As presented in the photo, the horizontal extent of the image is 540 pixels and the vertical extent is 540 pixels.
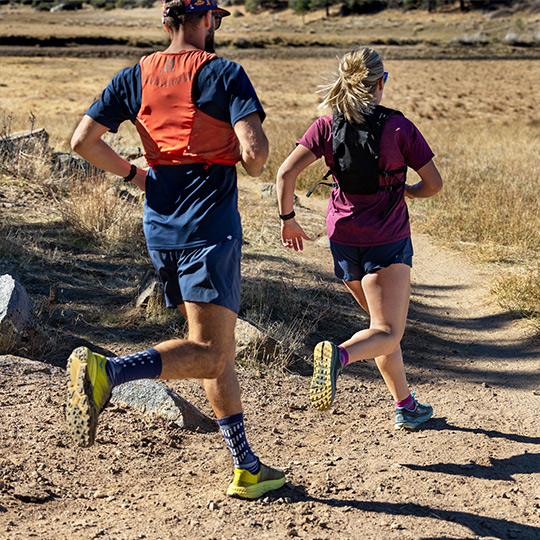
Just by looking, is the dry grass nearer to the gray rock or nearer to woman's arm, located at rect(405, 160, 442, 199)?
the gray rock

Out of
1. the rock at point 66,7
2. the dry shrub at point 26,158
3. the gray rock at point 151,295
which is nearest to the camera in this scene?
the gray rock at point 151,295

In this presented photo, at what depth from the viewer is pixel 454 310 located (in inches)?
252

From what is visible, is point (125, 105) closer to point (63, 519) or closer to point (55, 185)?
point (63, 519)

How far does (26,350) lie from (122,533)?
2094mm

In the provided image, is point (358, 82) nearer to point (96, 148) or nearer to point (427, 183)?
point (427, 183)

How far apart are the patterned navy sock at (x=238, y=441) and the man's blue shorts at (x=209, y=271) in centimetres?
46

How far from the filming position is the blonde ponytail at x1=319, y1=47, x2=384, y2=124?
10.4ft

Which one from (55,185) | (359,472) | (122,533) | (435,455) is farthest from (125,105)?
(55,185)

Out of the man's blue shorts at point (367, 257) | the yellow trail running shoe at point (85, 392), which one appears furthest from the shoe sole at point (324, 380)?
the yellow trail running shoe at point (85, 392)

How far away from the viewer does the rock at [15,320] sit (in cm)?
441

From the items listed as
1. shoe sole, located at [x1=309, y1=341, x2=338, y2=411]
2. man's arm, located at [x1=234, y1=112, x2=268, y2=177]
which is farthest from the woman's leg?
man's arm, located at [x1=234, y1=112, x2=268, y2=177]

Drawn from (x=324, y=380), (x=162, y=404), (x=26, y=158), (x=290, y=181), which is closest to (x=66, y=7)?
(x=26, y=158)

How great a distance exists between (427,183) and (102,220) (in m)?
4.27

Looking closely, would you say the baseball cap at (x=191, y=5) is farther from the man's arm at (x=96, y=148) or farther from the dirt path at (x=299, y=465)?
the dirt path at (x=299, y=465)
